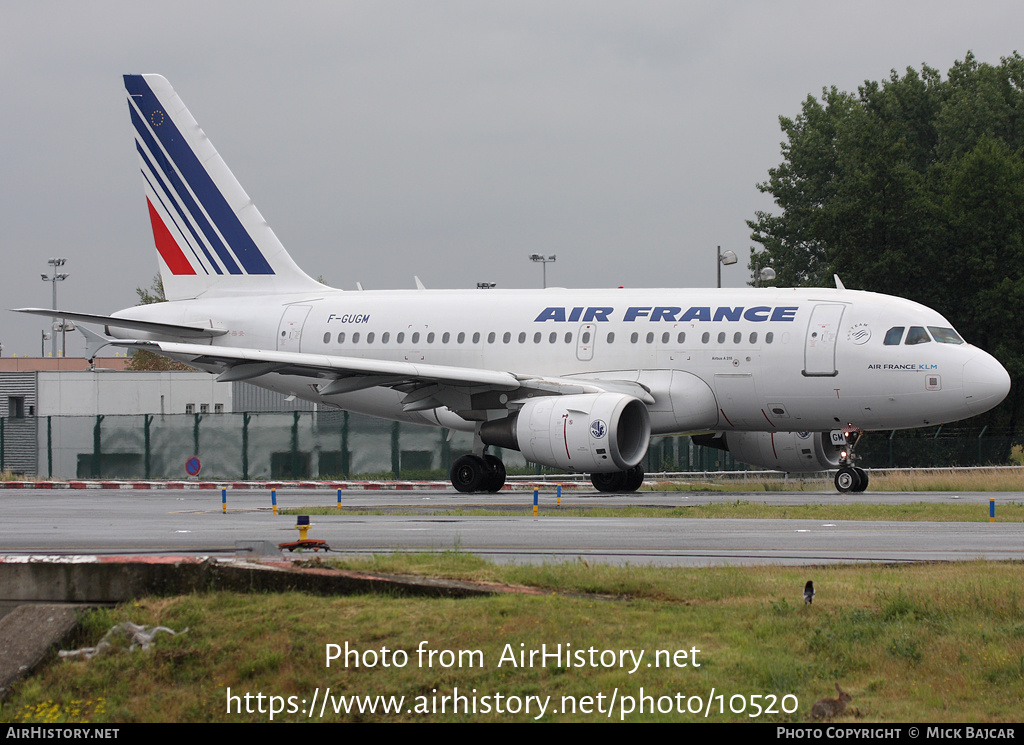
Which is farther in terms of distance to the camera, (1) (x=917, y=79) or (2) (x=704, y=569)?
(1) (x=917, y=79)

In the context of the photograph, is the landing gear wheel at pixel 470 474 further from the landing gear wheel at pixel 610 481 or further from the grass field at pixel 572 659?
the grass field at pixel 572 659

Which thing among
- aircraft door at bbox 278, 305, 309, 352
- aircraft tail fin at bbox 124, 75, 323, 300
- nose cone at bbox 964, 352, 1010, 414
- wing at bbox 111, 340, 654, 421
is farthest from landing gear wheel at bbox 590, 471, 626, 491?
aircraft tail fin at bbox 124, 75, 323, 300

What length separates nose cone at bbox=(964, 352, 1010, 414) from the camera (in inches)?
959

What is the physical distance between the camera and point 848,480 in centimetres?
2673

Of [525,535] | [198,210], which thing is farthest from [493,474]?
[198,210]

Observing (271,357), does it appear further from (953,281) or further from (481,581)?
(953,281)

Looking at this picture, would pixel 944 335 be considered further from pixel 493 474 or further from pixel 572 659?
pixel 572 659

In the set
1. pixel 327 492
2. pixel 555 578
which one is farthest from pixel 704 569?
pixel 327 492

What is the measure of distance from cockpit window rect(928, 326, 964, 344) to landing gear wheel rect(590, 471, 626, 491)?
7080mm

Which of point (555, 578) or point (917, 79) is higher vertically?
point (917, 79)

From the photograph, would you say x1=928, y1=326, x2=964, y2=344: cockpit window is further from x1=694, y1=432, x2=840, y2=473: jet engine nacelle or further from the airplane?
x1=694, y1=432, x2=840, y2=473: jet engine nacelle

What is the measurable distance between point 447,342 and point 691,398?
240 inches

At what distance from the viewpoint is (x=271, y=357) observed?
25.8 m
